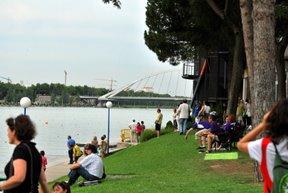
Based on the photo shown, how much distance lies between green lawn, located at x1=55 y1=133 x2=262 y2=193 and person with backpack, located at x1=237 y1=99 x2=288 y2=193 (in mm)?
6539

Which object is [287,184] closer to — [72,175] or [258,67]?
[258,67]

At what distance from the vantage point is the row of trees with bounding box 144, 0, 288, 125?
11.9m

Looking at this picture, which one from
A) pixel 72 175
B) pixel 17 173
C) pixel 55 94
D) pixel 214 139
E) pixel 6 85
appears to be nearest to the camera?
pixel 17 173

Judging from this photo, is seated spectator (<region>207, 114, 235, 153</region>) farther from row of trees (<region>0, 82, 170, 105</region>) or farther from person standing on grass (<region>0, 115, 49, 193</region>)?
row of trees (<region>0, 82, 170, 105</region>)

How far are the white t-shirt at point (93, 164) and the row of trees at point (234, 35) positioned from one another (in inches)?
158

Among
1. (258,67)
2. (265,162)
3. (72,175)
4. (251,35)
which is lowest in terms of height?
(72,175)

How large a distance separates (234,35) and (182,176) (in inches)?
573

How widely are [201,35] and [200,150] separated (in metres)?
12.8

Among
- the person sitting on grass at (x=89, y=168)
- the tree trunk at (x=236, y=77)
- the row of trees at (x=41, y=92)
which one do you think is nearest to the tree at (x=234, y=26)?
the tree trunk at (x=236, y=77)

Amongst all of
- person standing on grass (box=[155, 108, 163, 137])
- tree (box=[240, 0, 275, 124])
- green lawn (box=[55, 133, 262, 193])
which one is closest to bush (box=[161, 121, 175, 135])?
person standing on grass (box=[155, 108, 163, 137])

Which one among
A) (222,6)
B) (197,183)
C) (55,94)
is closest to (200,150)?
(197,183)

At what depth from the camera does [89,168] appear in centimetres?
1484

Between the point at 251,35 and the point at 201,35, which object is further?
the point at 201,35

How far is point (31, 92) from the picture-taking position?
15588 cm
